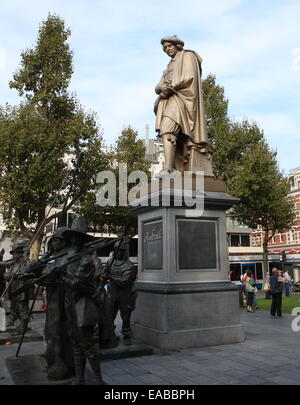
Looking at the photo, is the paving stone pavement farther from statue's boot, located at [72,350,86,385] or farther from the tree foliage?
the tree foliage

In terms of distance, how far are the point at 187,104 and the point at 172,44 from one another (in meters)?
1.86

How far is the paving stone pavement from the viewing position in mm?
5771

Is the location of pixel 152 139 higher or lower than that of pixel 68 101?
higher

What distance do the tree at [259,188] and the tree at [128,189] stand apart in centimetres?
822

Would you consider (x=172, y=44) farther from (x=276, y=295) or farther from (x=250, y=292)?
(x=250, y=292)

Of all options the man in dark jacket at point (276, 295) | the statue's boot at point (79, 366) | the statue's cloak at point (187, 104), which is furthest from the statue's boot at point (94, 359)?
the man in dark jacket at point (276, 295)

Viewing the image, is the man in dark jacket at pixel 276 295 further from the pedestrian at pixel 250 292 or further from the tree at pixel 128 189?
the tree at pixel 128 189

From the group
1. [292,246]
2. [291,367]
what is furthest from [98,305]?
[292,246]

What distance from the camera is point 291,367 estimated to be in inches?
254

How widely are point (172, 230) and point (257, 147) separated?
26718mm

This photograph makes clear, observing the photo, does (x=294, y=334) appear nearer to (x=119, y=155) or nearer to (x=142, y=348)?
(x=142, y=348)

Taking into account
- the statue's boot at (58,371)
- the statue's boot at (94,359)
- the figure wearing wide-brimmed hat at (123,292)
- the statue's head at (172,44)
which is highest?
the statue's head at (172,44)

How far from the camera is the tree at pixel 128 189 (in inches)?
1211

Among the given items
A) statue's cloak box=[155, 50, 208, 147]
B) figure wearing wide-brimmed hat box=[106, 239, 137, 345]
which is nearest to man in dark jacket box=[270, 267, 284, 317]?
statue's cloak box=[155, 50, 208, 147]
